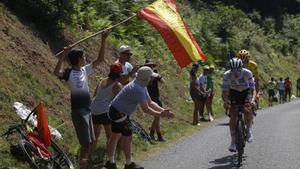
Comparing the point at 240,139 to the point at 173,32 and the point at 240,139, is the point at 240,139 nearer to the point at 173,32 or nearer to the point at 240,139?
the point at 240,139

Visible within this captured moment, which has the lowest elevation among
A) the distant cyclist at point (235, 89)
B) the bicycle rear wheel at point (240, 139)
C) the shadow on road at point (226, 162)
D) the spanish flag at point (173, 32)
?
the shadow on road at point (226, 162)

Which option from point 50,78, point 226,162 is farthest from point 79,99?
point 50,78

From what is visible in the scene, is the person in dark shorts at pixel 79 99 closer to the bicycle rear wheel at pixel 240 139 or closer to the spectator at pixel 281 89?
the bicycle rear wheel at pixel 240 139

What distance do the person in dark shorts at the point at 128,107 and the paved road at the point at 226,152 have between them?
1.26 meters

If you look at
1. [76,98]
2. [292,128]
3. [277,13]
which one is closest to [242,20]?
[277,13]

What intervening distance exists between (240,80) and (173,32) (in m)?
1.88

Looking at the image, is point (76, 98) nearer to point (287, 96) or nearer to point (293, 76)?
point (287, 96)

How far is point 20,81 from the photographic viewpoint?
1190cm

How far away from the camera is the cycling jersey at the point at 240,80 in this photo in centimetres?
1104

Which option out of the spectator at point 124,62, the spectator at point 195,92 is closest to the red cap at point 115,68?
the spectator at point 124,62

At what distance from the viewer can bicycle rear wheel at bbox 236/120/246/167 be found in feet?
33.8

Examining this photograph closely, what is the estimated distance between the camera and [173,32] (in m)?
10.1

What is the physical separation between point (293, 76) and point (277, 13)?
14222 mm

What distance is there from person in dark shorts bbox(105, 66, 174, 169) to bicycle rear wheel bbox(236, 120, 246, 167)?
1944 millimetres
